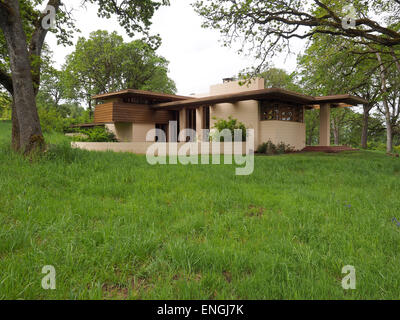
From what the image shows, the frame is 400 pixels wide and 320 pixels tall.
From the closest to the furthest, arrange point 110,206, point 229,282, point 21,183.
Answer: point 229,282 < point 110,206 < point 21,183

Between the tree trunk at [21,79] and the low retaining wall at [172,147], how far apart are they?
7.98 metres

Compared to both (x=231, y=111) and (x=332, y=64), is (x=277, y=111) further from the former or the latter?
(x=332, y=64)

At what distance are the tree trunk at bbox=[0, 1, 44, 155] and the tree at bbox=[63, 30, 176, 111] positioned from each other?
68.7 ft

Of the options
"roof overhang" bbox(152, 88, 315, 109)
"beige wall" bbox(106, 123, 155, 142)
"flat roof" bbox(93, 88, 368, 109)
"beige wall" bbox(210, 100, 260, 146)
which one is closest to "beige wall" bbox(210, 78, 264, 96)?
"beige wall" bbox(210, 100, 260, 146)

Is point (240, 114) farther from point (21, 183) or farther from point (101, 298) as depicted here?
point (101, 298)

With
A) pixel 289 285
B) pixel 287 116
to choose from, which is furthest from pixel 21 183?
pixel 287 116

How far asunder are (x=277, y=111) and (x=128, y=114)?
11329mm

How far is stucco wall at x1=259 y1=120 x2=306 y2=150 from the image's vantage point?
15914 mm

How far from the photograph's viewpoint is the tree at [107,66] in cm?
2705

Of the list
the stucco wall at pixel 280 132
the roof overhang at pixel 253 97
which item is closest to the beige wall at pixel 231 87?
the roof overhang at pixel 253 97

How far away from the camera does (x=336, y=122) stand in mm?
31875

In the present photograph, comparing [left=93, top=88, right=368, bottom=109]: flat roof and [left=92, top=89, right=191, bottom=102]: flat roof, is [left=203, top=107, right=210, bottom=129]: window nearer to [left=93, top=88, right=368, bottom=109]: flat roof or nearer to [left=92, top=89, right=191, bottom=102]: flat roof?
[left=93, top=88, right=368, bottom=109]: flat roof

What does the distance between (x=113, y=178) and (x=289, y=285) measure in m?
4.50

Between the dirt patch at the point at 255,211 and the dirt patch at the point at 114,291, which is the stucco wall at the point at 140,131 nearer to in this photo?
the dirt patch at the point at 255,211
